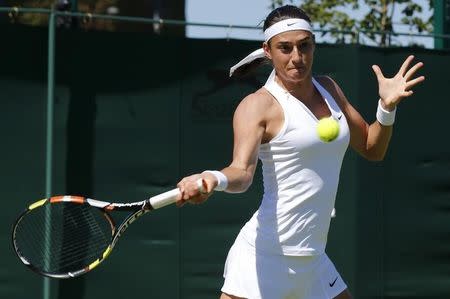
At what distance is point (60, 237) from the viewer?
21.9ft

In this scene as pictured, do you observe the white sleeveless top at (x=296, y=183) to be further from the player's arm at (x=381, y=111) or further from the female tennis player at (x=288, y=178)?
the player's arm at (x=381, y=111)

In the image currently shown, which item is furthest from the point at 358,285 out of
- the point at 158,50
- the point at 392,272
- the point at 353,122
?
the point at 353,122

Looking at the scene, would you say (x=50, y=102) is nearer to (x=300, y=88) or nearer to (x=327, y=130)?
(x=300, y=88)

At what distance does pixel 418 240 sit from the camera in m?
7.79

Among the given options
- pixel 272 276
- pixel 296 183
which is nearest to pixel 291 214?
pixel 296 183

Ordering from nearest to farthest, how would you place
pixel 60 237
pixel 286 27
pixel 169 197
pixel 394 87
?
1. pixel 169 197
2. pixel 286 27
3. pixel 394 87
4. pixel 60 237

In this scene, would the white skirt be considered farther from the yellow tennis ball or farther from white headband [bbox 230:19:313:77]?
white headband [bbox 230:19:313:77]

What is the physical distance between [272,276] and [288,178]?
15.9 inches

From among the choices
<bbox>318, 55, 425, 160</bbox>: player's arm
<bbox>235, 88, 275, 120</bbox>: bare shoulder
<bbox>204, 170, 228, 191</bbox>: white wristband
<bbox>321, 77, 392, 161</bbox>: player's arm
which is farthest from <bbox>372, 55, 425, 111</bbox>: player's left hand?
<bbox>204, 170, 228, 191</bbox>: white wristband

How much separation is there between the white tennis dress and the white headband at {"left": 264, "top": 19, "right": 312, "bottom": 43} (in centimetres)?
22

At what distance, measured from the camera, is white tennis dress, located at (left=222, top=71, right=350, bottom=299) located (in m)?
4.47

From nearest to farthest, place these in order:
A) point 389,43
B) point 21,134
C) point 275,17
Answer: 1. point 275,17
2. point 21,134
3. point 389,43

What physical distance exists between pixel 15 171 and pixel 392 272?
2.69m

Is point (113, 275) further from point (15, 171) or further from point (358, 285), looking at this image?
point (358, 285)
